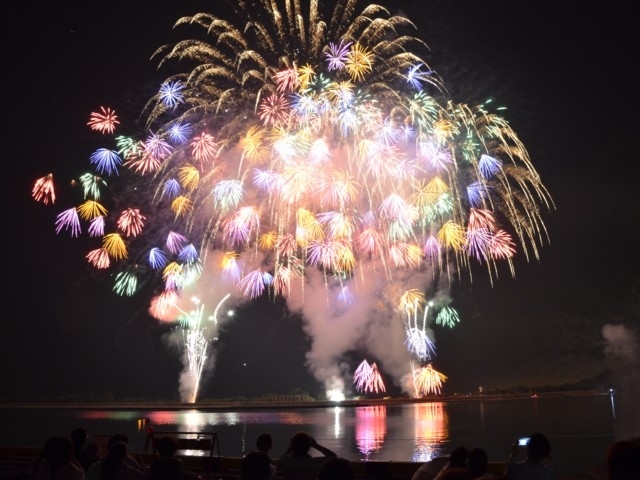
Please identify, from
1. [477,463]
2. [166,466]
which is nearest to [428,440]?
[477,463]

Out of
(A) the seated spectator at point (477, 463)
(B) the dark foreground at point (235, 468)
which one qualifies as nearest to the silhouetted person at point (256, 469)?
(A) the seated spectator at point (477, 463)

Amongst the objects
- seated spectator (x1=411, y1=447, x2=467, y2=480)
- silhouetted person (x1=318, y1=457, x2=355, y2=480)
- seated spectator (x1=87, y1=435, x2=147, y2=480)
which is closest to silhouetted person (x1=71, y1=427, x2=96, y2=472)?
seated spectator (x1=87, y1=435, x2=147, y2=480)

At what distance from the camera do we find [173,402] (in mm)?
81125

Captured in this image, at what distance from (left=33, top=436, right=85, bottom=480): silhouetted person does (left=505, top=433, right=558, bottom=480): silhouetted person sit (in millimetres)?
4135

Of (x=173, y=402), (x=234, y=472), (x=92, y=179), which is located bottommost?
(x=234, y=472)

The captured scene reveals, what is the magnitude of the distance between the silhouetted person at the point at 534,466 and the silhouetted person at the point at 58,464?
4135 millimetres

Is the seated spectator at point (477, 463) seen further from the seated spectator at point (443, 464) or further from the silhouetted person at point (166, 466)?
the silhouetted person at point (166, 466)

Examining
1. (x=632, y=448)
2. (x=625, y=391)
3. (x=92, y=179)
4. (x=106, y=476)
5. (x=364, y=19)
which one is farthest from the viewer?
(x=625, y=391)

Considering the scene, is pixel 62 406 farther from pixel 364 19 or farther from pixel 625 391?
pixel 625 391

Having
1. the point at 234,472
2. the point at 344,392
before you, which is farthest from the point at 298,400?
the point at 234,472

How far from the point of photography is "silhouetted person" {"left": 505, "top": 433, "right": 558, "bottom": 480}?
6.46 metres

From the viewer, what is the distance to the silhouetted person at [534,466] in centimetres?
646

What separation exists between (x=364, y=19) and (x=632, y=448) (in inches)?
1180

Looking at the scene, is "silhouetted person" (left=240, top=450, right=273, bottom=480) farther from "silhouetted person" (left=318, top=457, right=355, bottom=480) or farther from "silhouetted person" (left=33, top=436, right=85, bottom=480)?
"silhouetted person" (left=318, top=457, right=355, bottom=480)
